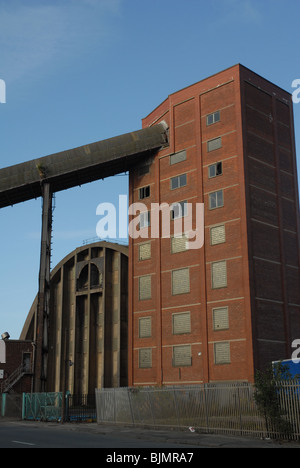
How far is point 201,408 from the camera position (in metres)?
27.8

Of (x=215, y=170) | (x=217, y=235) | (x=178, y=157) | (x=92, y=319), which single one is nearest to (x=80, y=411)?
(x=217, y=235)

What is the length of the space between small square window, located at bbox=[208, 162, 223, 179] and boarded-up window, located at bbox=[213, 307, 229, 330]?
11.2 m

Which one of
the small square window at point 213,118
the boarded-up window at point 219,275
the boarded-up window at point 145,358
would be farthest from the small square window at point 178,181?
the boarded-up window at point 145,358

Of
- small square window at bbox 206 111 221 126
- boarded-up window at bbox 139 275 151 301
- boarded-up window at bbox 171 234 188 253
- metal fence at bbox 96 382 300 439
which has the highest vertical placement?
small square window at bbox 206 111 221 126

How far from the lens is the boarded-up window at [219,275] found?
142 ft

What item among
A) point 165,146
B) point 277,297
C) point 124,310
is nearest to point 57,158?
point 165,146

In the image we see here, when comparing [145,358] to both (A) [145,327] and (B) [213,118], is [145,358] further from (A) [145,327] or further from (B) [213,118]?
(B) [213,118]

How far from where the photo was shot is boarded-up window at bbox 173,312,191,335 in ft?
148

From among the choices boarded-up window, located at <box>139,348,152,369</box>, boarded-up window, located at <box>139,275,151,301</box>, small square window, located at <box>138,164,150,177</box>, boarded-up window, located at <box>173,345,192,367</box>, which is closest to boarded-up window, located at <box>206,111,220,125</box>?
small square window, located at <box>138,164,150,177</box>

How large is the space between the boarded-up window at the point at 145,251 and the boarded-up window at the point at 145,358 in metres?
8.27

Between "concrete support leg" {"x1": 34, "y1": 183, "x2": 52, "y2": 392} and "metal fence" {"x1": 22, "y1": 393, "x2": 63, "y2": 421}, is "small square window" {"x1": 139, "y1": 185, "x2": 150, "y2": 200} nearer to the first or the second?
"concrete support leg" {"x1": 34, "y1": 183, "x2": 52, "y2": 392}

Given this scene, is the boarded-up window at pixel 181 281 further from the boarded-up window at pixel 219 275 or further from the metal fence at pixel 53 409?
the metal fence at pixel 53 409

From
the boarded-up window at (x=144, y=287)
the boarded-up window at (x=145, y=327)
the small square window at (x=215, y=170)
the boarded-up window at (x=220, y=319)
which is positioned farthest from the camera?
the boarded-up window at (x=144, y=287)

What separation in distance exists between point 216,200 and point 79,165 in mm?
12680
